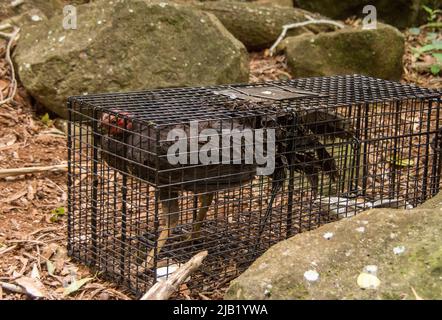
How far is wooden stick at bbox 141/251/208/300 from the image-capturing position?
3309 mm

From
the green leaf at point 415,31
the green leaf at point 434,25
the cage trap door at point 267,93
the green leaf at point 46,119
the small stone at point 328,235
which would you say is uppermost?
the green leaf at point 434,25

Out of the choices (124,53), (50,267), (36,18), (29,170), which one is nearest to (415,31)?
(124,53)

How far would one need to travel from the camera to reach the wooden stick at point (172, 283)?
331 cm

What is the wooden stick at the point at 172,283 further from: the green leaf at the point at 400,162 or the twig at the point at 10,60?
the twig at the point at 10,60

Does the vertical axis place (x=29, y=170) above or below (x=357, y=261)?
below

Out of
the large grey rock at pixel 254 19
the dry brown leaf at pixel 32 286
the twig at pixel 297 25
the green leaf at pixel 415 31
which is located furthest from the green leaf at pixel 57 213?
the green leaf at pixel 415 31

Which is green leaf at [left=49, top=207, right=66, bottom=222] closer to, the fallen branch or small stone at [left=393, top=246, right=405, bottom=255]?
the fallen branch

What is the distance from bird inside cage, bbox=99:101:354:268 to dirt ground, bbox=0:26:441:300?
49 cm

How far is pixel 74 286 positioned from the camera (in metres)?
3.92

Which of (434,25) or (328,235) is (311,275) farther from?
(434,25)

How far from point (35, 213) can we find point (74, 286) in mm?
1224

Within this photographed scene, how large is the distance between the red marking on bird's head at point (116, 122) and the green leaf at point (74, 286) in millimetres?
863

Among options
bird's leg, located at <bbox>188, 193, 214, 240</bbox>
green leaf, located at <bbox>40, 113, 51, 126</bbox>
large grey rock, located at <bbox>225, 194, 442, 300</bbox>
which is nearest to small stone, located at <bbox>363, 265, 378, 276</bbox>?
large grey rock, located at <bbox>225, 194, 442, 300</bbox>
